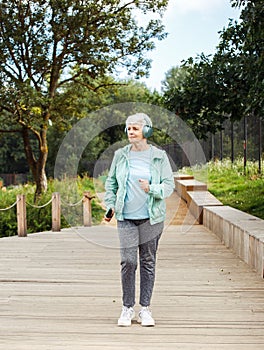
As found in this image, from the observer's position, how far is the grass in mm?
12727

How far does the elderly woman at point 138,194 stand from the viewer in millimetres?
4258

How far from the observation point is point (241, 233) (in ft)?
24.6

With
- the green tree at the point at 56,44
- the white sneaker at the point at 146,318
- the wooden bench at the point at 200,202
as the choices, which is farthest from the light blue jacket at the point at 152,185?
the green tree at the point at 56,44

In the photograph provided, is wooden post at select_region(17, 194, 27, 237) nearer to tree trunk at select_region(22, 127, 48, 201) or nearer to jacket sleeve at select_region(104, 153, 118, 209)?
jacket sleeve at select_region(104, 153, 118, 209)

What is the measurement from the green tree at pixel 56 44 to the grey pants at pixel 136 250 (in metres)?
13.3

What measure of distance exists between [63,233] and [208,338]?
661 cm

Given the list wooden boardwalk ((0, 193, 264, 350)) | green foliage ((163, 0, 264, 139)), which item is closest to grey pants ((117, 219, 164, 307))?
wooden boardwalk ((0, 193, 264, 350))

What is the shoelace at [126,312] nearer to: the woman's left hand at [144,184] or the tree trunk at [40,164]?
the woman's left hand at [144,184]

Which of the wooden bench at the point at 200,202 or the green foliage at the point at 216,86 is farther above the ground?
the green foliage at the point at 216,86

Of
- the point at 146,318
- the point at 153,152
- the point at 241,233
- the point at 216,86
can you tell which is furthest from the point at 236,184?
the point at 153,152

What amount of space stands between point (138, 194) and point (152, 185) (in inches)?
5.7

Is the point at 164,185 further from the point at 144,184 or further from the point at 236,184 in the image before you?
the point at 236,184

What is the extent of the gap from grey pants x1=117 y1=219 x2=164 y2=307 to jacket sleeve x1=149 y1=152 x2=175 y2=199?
8.7 inches

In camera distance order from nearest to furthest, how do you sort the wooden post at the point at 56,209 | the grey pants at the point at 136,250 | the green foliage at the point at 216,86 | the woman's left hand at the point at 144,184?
the woman's left hand at the point at 144,184 < the grey pants at the point at 136,250 < the green foliage at the point at 216,86 < the wooden post at the point at 56,209
